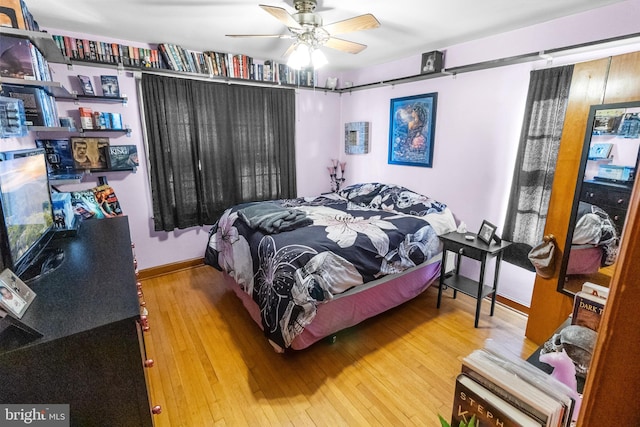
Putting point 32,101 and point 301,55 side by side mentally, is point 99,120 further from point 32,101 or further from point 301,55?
point 301,55

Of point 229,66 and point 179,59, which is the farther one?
point 229,66

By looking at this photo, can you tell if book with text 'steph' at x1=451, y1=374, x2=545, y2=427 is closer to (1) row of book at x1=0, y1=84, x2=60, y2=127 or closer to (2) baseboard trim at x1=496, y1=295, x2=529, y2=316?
(2) baseboard trim at x1=496, y1=295, x2=529, y2=316

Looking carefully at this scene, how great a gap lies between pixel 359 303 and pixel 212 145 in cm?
229

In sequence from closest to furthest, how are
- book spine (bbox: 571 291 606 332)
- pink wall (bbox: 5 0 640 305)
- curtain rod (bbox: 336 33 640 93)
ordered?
book spine (bbox: 571 291 606 332) < curtain rod (bbox: 336 33 640 93) < pink wall (bbox: 5 0 640 305)

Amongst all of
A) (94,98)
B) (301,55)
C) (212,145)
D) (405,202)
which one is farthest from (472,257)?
(94,98)

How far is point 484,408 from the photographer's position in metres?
0.73

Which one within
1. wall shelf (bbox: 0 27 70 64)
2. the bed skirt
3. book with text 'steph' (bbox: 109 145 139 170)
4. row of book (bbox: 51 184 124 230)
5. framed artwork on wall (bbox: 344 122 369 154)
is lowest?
the bed skirt

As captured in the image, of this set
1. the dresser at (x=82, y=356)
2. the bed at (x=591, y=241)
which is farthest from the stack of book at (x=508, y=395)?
the bed at (x=591, y=241)

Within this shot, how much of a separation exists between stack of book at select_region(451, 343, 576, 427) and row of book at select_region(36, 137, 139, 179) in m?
3.07

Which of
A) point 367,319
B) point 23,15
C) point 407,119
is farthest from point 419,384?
point 23,15

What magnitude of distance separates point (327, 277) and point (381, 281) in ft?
1.99

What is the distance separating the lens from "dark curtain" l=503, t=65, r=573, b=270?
2.26 meters

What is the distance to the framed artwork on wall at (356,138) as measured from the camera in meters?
3.94
